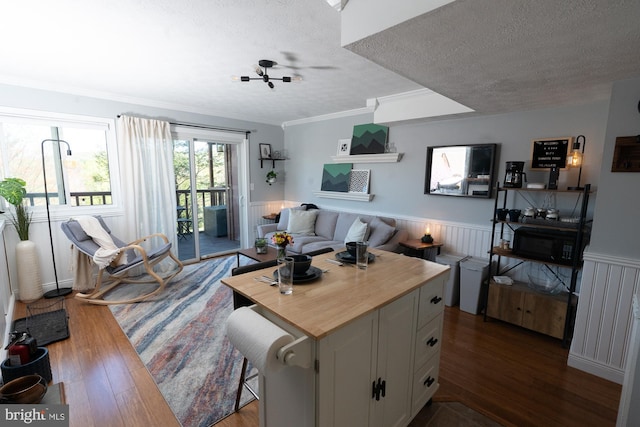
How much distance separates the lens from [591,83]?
1.99 m

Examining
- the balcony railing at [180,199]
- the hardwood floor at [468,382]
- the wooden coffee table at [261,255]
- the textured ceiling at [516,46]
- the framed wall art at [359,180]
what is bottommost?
the hardwood floor at [468,382]

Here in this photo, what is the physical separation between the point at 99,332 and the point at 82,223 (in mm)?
1285

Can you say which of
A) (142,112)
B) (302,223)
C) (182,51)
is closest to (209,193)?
(142,112)

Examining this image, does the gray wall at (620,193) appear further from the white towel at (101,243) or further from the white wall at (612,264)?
the white towel at (101,243)

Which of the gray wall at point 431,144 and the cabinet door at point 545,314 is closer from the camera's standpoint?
the cabinet door at point 545,314

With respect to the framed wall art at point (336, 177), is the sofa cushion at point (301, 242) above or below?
below

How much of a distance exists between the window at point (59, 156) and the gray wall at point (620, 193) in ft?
16.6

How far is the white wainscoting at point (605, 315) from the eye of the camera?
6.57 feet

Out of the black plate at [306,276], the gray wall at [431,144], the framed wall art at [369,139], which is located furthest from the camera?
the framed wall art at [369,139]

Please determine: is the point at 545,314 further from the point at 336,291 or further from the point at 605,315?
the point at 336,291

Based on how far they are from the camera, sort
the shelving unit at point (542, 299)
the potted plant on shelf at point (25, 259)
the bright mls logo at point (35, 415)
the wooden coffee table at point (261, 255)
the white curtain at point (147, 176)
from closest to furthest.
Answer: the bright mls logo at point (35, 415) < the shelving unit at point (542, 299) < the potted plant on shelf at point (25, 259) < the wooden coffee table at point (261, 255) < the white curtain at point (147, 176)

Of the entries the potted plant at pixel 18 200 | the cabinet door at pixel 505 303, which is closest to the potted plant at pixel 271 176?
the potted plant at pixel 18 200

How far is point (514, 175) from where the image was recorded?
8.82 ft

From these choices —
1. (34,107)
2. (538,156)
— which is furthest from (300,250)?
(34,107)
